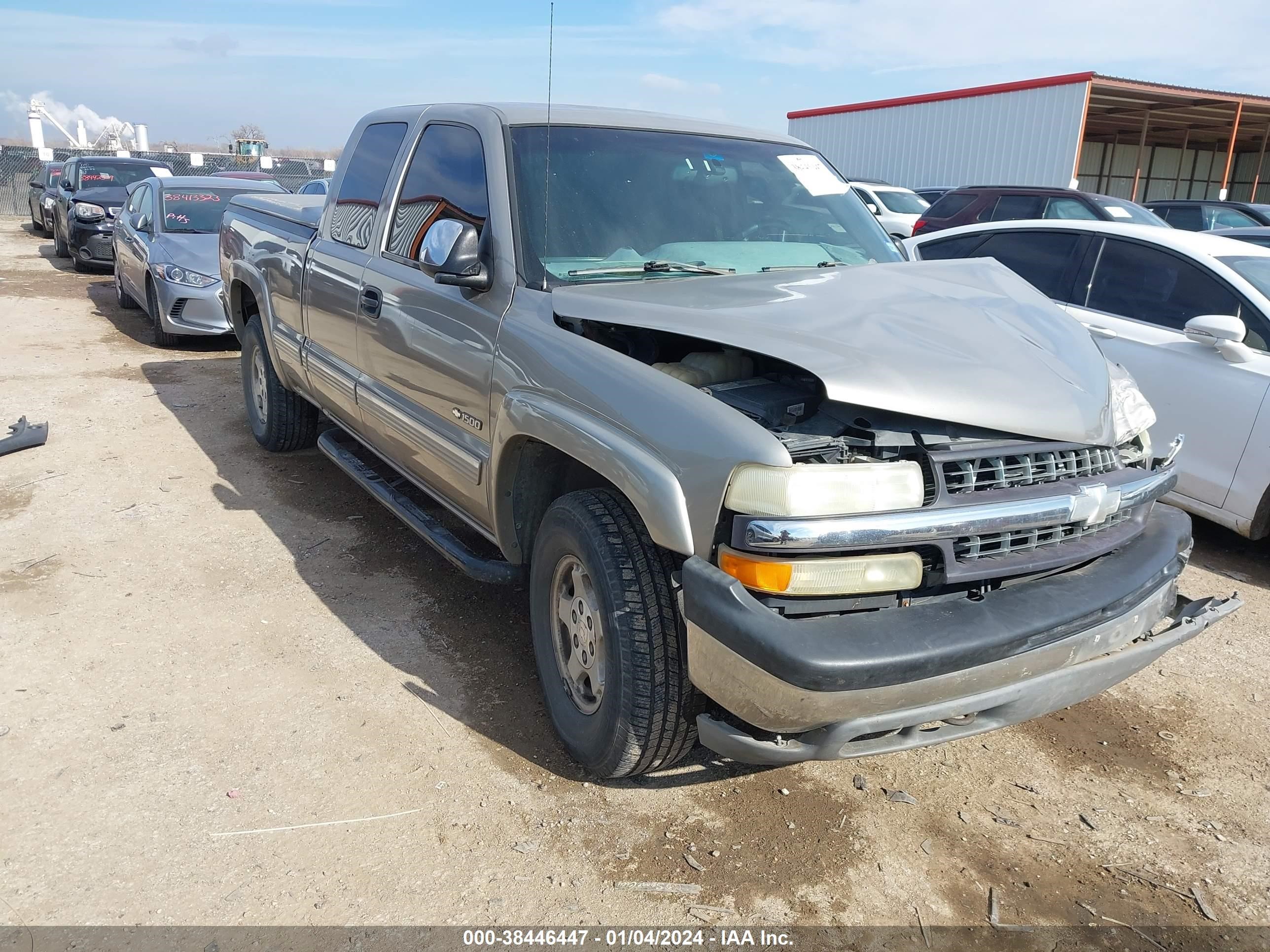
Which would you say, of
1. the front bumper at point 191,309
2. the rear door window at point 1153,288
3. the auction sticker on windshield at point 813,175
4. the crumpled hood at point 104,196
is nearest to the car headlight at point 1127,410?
the auction sticker on windshield at point 813,175

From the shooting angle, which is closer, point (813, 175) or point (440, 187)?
point (440, 187)

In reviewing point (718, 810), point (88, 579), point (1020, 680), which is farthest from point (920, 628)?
point (88, 579)

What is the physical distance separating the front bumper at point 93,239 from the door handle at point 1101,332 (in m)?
13.9

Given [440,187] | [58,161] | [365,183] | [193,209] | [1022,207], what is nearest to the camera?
[440,187]

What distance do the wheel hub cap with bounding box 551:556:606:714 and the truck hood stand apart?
2.62ft

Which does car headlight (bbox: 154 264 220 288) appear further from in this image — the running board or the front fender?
the front fender

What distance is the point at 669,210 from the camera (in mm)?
3584

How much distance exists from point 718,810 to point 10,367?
27.3ft

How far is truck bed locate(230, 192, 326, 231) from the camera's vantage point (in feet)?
17.9

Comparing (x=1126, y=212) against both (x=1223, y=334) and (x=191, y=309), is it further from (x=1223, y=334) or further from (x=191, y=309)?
(x=191, y=309)

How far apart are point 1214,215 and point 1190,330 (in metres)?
10.0

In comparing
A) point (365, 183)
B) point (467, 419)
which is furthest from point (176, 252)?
point (467, 419)

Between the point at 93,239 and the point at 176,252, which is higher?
the point at 176,252

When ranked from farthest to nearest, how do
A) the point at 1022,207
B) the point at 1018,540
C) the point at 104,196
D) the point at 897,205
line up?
the point at 897,205
the point at 104,196
the point at 1022,207
the point at 1018,540
